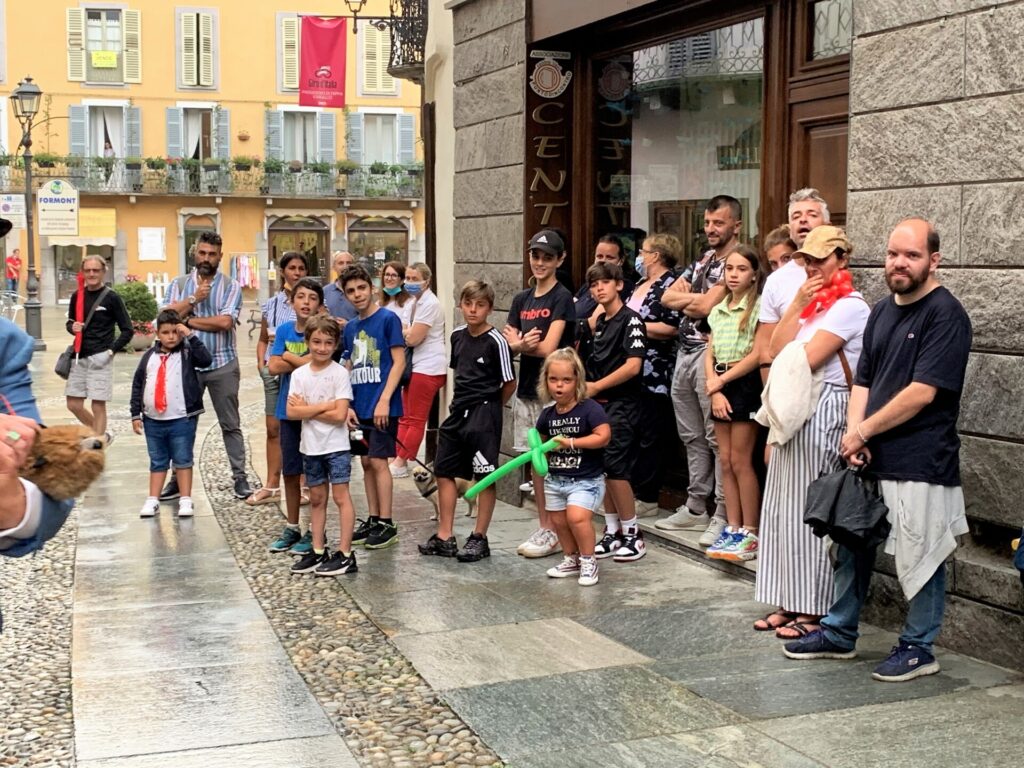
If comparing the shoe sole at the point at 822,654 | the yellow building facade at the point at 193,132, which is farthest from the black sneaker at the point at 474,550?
the yellow building facade at the point at 193,132

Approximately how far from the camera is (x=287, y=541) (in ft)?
27.5

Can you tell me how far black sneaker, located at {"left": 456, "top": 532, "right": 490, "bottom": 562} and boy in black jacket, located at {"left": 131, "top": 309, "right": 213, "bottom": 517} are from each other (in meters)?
2.55

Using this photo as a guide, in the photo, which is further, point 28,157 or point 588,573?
point 28,157

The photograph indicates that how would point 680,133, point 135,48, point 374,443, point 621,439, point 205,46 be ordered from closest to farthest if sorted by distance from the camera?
point 621,439 → point 374,443 → point 680,133 → point 135,48 → point 205,46

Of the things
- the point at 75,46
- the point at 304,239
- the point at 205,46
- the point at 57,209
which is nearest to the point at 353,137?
the point at 304,239

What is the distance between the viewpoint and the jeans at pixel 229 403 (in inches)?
405

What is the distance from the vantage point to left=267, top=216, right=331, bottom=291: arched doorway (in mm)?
50938

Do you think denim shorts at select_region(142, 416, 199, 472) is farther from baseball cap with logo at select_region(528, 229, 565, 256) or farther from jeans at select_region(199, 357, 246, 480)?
baseball cap with logo at select_region(528, 229, 565, 256)

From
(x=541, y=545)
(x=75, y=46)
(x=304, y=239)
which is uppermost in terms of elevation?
(x=75, y=46)

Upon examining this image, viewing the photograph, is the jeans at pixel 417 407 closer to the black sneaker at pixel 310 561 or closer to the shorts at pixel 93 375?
the black sneaker at pixel 310 561

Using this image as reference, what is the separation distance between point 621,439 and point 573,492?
605mm

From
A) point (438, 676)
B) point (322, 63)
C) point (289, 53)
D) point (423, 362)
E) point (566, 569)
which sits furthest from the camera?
point (289, 53)

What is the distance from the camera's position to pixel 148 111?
48750 mm

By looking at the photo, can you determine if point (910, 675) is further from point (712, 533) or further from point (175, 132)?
point (175, 132)
